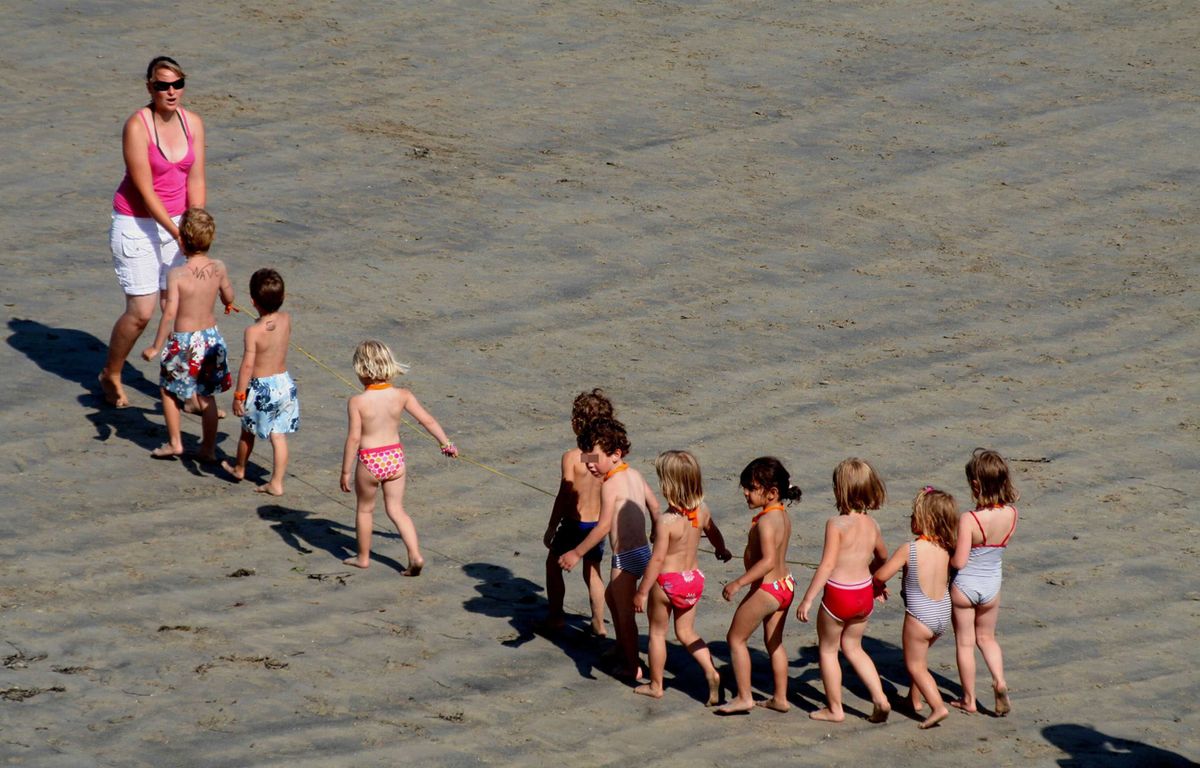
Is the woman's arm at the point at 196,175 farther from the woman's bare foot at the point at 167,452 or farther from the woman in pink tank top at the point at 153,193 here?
the woman's bare foot at the point at 167,452

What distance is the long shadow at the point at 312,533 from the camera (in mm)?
8812

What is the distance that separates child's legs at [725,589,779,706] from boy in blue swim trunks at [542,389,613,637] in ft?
2.72

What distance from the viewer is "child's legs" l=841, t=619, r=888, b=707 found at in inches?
295

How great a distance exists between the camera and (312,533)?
354 inches

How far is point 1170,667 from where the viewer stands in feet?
26.4

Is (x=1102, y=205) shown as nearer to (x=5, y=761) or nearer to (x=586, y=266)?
(x=586, y=266)

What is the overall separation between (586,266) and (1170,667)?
247 inches

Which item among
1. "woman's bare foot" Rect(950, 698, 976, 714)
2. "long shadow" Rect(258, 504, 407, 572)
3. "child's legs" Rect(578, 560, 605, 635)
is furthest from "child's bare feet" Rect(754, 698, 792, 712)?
"long shadow" Rect(258, 504, 407, 572)

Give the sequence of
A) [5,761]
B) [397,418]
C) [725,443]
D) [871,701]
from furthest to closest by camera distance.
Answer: [725,443] < [397,418] < [871,701] < [5,761]

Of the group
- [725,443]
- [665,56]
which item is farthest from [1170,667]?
[665,56]

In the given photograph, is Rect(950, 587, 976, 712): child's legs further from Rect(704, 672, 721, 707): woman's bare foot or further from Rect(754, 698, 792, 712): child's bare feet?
Rect(704, 672, 721, 707): woman's bare foot

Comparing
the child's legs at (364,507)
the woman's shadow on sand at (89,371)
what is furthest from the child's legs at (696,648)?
the woman's shadow on sand at (89,371)

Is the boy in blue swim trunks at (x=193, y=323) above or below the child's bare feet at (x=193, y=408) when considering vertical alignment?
above

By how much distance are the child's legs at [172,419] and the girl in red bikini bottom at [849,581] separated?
13.6 ft
